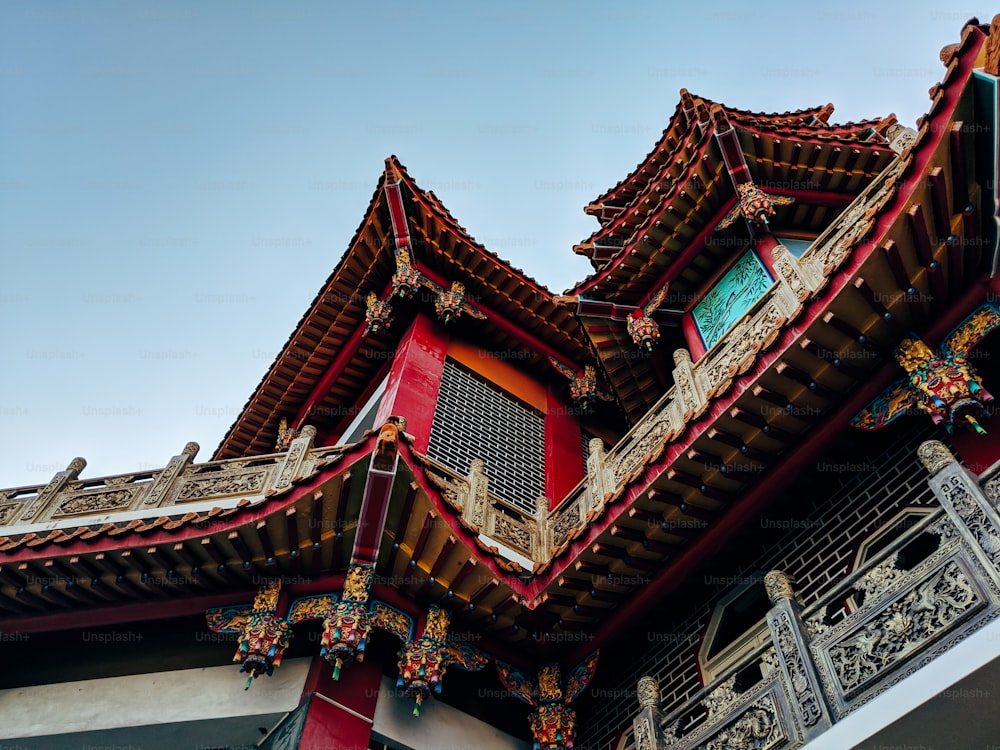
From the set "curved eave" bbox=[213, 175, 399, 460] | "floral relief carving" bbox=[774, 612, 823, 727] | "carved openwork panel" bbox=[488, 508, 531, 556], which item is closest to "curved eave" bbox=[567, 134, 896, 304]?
"curved eave" bbox=[213, 175, 399, 460]

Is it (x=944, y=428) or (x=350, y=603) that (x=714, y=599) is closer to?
(x=944, y=428)

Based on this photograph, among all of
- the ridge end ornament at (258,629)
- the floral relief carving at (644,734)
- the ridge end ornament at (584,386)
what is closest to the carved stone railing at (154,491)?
the ridge end ornament at (258,629)

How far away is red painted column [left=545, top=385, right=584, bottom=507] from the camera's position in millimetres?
12766

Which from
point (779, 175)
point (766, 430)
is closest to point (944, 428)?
point (766, 430)

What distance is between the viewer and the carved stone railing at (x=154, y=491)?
980 centimetres

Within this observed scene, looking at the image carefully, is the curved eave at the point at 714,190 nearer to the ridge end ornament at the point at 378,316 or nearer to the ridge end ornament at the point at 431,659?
the ridge end ornament at the point at 378,316

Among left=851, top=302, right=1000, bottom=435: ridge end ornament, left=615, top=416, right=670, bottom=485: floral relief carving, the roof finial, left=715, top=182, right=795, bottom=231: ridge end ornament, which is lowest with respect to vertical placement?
left=851, top=302, right=1000, bottom=435: ridge end ornament

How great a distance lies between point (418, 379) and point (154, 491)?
4.12 meters

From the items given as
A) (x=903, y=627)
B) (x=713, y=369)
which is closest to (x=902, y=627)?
(x=903, y=627)

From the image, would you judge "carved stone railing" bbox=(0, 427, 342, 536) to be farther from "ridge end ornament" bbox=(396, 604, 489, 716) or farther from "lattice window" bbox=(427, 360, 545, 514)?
"ridge end ornament" bbox=(396, 604, 489, 716)

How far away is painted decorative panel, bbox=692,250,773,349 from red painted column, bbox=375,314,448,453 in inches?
162

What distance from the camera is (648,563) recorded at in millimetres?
8406

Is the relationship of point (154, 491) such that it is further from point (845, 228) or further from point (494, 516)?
point (845, 228)

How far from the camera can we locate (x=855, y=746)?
4.87 meters
